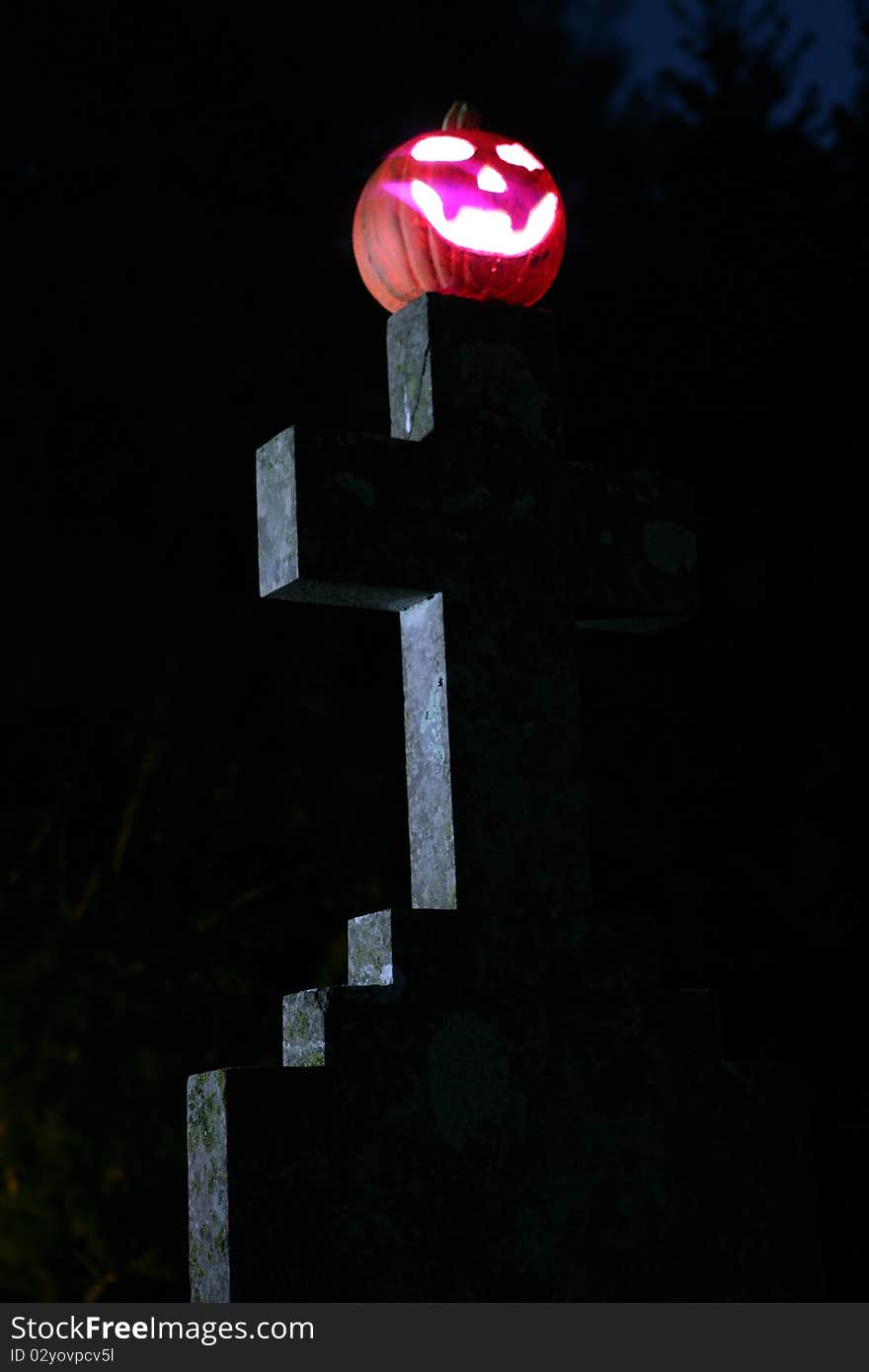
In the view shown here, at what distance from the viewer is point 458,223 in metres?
4.10

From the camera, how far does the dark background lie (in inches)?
360

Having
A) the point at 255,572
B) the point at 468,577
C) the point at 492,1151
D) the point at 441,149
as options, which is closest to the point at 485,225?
the point at 441,149

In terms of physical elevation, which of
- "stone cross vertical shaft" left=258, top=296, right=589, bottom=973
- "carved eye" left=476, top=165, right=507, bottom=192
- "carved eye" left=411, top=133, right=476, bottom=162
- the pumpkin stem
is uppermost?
the pumpkin stem

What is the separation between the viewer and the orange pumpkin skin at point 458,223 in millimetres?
4090

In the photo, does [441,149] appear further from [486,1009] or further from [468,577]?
[486,1009]

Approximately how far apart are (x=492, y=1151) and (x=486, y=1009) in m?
0.28

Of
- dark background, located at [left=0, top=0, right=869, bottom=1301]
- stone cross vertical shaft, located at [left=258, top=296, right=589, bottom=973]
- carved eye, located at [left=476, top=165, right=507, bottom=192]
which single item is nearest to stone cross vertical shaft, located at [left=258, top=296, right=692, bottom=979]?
stone cross vertical shaft, located at [left=258, top=296, right=589, bottom=973]

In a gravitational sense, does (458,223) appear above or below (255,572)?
below

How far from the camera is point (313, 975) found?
9.39m

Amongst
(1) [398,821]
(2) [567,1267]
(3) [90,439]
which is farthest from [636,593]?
(3) [90,439]

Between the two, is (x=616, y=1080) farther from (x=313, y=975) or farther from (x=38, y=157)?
(x=38, y=157)

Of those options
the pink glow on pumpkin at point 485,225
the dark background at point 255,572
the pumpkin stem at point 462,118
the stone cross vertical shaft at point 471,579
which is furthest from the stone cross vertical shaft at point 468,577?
the dark background at point 255,572

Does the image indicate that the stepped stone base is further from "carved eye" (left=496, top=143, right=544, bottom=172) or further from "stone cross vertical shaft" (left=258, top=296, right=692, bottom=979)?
"carved eye" (left=496, top=143, right=544, bottom=172)

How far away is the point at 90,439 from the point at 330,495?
20.7 feet
